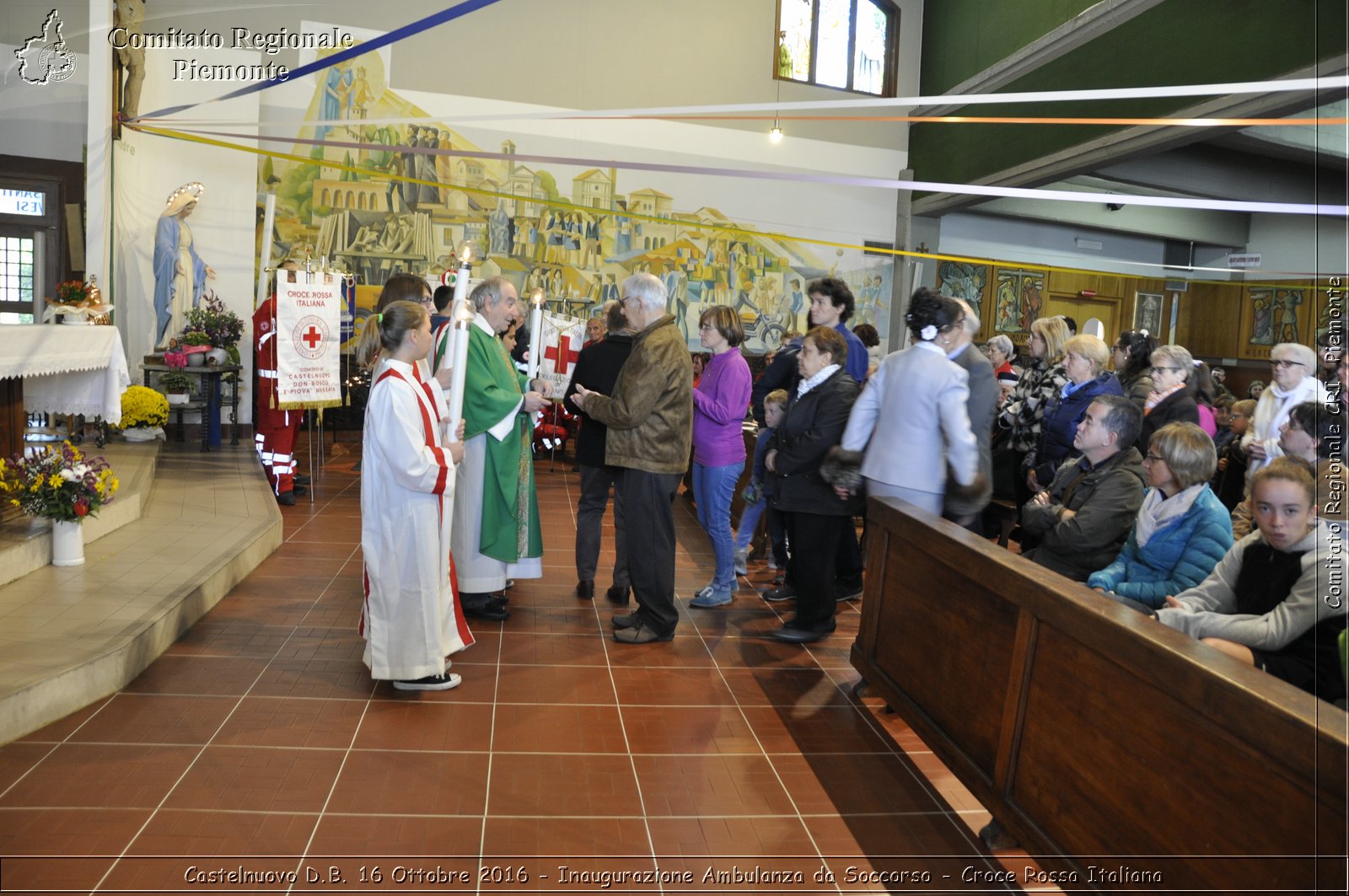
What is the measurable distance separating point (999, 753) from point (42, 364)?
5179mm

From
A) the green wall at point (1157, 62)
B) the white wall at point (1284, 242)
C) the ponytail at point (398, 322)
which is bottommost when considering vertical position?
the ponytail at point (398, 322)

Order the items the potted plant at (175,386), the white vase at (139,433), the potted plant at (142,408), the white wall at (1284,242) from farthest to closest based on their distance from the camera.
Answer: the white wall at (1284,242), the potted plant at (175,386), the white vase at (139,433), the potted plant at (142,408)

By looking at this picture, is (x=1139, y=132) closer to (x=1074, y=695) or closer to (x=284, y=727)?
(x=1074, y=695)

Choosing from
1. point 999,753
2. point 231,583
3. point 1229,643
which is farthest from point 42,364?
point 1229,643

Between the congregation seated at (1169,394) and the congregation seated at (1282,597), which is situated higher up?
the congregation seated at (1169,394)

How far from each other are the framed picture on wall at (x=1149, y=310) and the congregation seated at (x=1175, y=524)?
15.3 metres

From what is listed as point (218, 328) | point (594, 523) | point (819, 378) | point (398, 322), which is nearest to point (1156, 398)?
point (819, 378)

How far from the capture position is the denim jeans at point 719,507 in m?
5.60

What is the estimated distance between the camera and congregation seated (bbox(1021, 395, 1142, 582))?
4016 mm

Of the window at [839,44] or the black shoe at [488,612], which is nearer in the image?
the black shoe at [488,612]

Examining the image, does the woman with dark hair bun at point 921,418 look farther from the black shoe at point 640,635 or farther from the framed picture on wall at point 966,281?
the framed picture on wall at point 966,281

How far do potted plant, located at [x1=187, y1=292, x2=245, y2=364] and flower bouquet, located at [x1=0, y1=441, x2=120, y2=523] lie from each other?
5311mm

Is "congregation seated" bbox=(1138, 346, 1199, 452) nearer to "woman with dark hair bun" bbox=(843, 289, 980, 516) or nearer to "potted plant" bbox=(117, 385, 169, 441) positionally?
"woman with dark hair bun" bbox=(843, 289, 980, 516)

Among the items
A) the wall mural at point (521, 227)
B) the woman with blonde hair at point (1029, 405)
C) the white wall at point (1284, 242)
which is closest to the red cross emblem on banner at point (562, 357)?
the woman with blonde hair at point (1029, 405)
